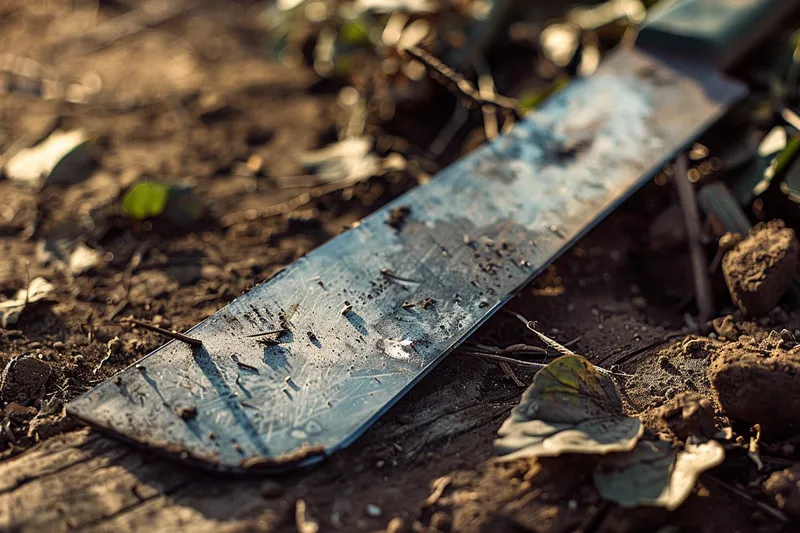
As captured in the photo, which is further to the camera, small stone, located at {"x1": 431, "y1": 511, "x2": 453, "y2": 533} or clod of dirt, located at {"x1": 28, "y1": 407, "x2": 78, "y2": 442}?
clod of dirt, located at {"x1": 28, "y1": 407, "x2": 78, "y2": 442}

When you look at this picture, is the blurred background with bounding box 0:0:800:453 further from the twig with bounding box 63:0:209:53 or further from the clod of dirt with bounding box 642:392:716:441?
the clod of dirt with bounding box 642:392:716:441

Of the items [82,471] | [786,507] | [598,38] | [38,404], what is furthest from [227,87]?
[786,507]

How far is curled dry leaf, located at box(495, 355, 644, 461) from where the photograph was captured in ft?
4.66

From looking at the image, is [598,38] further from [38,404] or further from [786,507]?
[38,404]

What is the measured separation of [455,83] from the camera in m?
2.60

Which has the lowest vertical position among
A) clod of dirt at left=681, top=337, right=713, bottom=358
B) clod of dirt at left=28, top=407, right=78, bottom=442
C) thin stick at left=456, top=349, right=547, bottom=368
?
clod of dirt at left=681, top=337, right=713, bottom=358

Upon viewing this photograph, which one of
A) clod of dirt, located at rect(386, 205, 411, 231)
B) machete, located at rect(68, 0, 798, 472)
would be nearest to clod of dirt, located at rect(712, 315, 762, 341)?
machete, located at rect(68, 0, 798, 472)

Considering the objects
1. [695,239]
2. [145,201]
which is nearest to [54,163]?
[145,201]

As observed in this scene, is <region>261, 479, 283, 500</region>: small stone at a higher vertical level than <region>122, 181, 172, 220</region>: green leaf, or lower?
lower

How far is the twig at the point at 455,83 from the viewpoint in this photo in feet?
8.39

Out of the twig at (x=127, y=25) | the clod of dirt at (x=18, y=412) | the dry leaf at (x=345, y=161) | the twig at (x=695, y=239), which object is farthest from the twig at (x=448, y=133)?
the twig at (x=127, y=25)

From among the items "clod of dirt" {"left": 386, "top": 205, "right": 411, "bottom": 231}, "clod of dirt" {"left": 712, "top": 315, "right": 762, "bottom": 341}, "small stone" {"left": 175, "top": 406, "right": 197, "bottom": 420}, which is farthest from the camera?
"clod of dirt" {"left": 386, "top": 205, "right": 411, "bottom": 231}

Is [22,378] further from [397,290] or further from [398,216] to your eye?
[398,216]

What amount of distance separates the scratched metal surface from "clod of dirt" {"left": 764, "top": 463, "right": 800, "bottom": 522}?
26.7 inches
